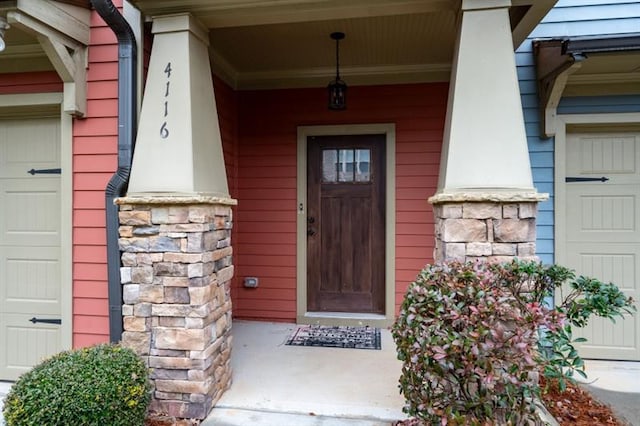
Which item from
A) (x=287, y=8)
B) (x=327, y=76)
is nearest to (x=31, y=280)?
(x=287, y=8)

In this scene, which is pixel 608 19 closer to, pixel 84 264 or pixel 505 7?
pixel 505 7

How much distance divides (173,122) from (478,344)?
1987 mm

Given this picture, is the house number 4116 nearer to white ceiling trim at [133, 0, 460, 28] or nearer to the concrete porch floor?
white ceiling trim at [133, 0, 460, 28]

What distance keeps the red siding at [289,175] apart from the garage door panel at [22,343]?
1.74 meters

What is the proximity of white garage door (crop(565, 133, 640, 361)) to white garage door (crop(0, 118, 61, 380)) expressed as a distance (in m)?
3.94

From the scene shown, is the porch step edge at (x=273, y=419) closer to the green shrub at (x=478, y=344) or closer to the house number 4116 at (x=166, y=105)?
the green shrub at (x=478, y=344)

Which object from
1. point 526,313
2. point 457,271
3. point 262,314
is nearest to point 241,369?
point 262,314

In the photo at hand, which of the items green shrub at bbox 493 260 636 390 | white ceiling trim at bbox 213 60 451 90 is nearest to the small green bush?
green shrub at bbox 493 260 636 390

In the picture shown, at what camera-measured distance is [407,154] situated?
392 centimetres

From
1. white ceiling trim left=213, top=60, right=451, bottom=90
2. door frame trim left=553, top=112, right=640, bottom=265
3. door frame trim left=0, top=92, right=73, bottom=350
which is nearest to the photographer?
door frame trim left=0, top=92, right=73, bottom=350

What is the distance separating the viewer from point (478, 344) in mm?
1572

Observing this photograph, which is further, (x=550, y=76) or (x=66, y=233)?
(x=550, y=76)

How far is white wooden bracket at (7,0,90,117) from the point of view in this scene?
7.17ft

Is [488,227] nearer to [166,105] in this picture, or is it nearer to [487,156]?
[487,156]
